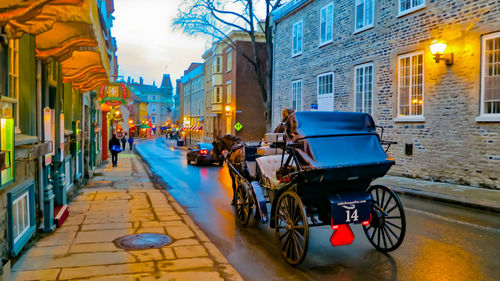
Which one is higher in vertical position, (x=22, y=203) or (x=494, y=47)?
(x=494, y=47)

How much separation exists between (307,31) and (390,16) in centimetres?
677

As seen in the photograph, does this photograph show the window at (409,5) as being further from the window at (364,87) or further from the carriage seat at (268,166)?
the carriage seat at (268,166)

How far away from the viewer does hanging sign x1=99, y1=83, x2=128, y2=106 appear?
1976 cm

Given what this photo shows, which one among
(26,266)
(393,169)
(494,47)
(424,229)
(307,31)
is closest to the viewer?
(26,266)

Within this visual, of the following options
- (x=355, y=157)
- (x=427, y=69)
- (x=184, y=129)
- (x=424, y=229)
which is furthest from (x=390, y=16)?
(x=184, y=129)

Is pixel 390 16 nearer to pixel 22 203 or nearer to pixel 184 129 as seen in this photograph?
pixel 22 203

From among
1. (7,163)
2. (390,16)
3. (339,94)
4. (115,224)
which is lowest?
(115,224)

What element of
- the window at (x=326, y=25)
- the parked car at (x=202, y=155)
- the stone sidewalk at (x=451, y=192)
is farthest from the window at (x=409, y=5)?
the parked car at (x=202, y=155)

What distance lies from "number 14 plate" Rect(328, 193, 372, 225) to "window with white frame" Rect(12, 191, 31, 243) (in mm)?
4189

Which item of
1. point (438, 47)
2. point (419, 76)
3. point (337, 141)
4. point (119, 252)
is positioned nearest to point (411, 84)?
point (419, 76)

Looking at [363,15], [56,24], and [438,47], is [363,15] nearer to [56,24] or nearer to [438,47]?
[438,47]

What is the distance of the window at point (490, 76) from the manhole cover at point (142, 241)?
A: 34.0ft

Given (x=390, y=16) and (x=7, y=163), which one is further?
(x=390, y=16)

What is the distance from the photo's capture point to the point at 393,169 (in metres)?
16.2
